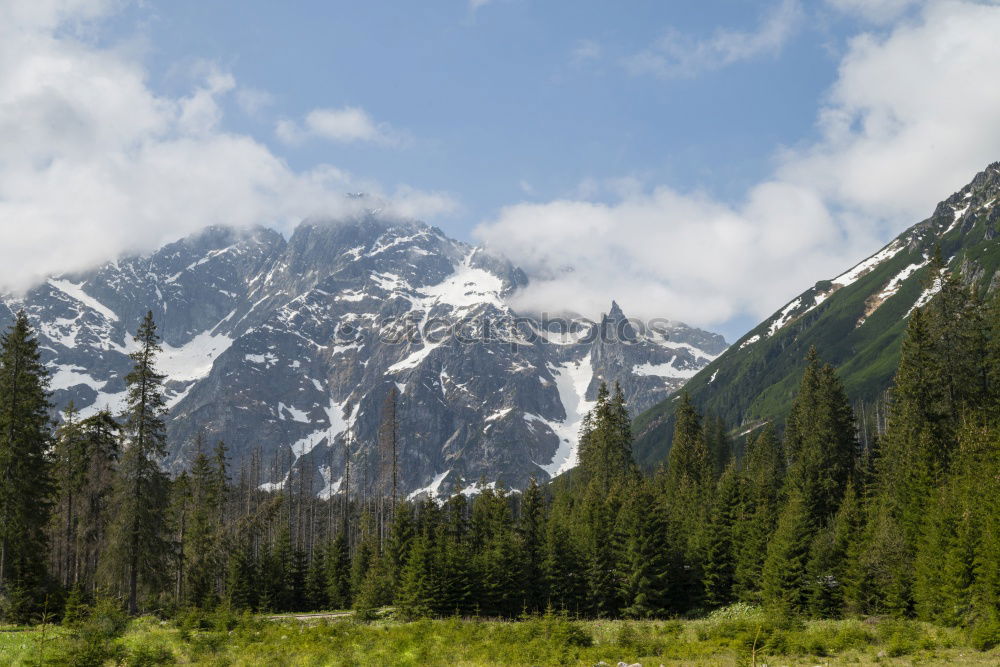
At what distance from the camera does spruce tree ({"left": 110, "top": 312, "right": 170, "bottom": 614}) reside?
49219 mm

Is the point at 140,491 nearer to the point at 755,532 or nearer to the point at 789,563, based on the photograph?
the point at 789,563

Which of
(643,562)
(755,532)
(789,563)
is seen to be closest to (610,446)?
(643,562)

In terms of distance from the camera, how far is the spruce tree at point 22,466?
138 ft

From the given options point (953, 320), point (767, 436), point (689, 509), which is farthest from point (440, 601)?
point (767, 436)

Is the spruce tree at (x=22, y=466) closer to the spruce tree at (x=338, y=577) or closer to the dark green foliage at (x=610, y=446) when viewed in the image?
the spruce tree at (x=338, y=577)

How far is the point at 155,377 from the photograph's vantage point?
168 ft

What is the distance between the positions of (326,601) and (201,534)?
1441 centimetres

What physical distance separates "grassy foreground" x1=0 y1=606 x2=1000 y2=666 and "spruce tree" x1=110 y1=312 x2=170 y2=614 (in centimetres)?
1508

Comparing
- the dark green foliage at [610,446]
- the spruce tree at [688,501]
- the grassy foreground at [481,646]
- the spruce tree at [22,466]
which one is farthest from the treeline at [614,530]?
the grassy foreground at [481,646]

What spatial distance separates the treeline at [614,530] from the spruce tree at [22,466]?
0.40 feet

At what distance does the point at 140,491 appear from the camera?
4969 cm

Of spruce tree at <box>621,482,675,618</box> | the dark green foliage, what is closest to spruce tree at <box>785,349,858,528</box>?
spruce tree at <box>621,482,675,618</box>

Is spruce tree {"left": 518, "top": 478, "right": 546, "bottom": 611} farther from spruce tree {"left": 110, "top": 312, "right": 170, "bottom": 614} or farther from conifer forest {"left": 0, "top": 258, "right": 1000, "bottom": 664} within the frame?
spruce tree {"left": 110, "top": 312, "right": 170, "bottom": 614}

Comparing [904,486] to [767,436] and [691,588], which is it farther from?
[767,436]
